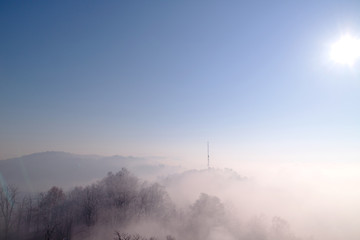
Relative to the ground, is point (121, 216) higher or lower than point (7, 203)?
lower

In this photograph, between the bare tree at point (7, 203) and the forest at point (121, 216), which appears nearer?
the bare tree at point (7, 203)

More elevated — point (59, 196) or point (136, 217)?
point (59, 196)

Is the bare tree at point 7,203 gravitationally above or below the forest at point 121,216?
above

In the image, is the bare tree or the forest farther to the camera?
the forest

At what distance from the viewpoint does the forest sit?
3566 cm

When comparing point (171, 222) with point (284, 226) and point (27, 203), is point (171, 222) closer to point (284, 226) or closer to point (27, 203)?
point (284, 226)

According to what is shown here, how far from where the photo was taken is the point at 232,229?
147 ft


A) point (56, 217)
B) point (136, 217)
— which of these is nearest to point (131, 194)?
point (136, 217)

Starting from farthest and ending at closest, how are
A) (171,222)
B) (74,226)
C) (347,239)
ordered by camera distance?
1. (347,239)
2. (171,222)
3. (74,226)

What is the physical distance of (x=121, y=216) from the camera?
4012cm

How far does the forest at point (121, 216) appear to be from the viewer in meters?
35.7

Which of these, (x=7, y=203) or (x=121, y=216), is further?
(x=121, y=216)

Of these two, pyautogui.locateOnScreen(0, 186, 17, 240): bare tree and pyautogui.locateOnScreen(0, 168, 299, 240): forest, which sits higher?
pyautogui.locateOnScreen(0, 186, 17, 240): bare tree

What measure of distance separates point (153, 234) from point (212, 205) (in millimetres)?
17843
